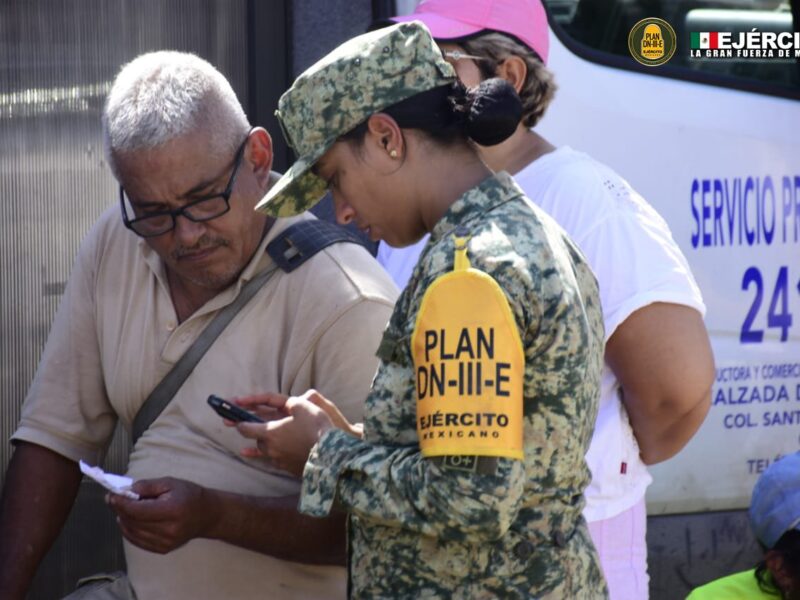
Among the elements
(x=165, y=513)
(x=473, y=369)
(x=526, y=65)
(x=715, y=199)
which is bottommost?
(x=165, y=513)

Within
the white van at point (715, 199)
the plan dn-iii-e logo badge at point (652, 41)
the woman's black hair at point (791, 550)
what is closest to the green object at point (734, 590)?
the woman's black hair at point (791, 550)

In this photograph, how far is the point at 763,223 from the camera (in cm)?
432

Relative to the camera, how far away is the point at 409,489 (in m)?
2.17

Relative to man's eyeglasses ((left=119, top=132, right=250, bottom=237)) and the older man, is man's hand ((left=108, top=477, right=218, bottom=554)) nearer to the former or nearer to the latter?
the older man

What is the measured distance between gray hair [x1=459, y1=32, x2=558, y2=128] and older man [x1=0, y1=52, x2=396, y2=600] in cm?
49

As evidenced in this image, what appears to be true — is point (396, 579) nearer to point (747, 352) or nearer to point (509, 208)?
point (509, 208)

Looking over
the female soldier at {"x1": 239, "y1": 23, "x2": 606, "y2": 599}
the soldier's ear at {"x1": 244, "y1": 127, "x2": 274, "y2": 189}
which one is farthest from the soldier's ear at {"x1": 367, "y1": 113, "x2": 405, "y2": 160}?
the soldier's ear at {"x1": 244, "y1": 127, "x2": 274, "y2": 189}

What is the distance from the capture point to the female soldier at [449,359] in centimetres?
210

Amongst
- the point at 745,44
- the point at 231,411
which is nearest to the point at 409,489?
the point at 231,411

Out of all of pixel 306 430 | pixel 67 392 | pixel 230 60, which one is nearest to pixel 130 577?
pixel 67 392

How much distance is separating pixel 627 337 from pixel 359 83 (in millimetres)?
845

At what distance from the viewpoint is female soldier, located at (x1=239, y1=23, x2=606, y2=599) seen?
6.88 feet

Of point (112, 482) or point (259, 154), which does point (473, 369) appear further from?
point (259, 154)

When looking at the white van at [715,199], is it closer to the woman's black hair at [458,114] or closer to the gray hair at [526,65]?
the gray hair at [526,65]
